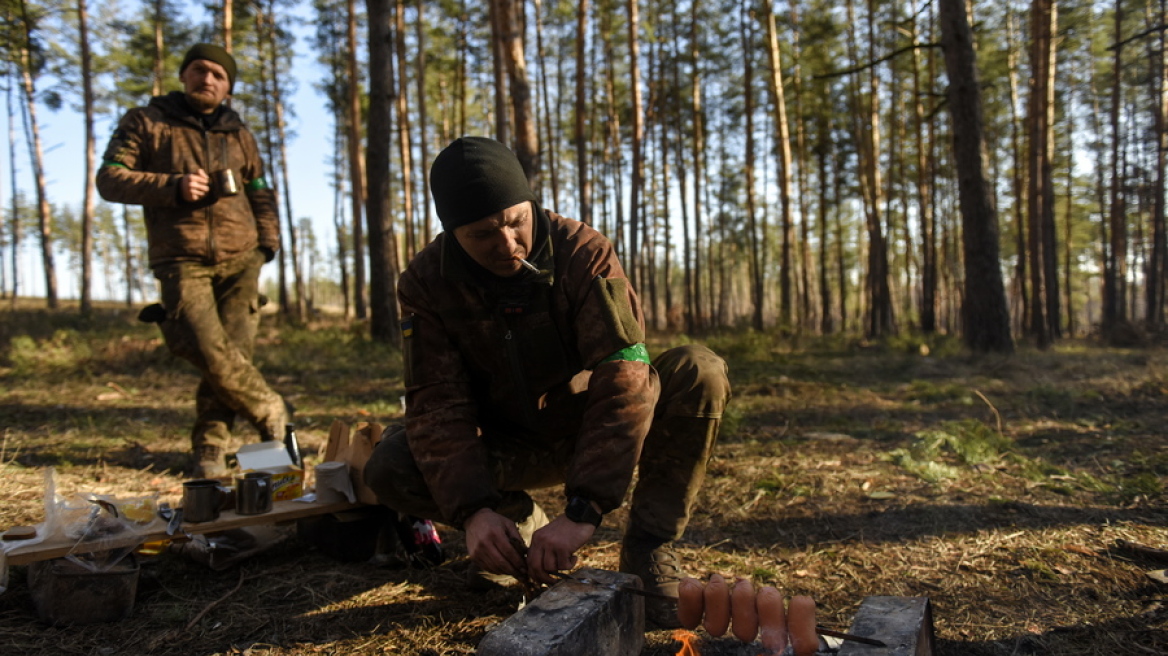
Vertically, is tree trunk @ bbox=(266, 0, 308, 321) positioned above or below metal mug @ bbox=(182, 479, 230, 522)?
above

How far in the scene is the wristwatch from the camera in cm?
191

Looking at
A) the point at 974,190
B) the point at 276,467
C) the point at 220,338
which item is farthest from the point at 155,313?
the point at 974,190

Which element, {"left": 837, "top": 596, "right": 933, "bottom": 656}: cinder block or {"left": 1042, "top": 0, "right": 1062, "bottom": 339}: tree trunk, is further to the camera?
{"left": 1042, "top": 0, "right": 1062, "bottom": 339}: tree trunk

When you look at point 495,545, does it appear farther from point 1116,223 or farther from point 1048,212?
point 1116,223

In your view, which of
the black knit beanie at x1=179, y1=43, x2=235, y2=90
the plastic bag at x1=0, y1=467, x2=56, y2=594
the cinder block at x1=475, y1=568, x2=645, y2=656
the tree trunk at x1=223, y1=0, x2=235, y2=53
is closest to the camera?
the cinder block at x1=475, y1=568, x2=645, y2=656

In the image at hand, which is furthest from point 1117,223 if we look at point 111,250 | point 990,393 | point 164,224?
point 111,250

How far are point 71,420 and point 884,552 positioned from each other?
5.82 meters

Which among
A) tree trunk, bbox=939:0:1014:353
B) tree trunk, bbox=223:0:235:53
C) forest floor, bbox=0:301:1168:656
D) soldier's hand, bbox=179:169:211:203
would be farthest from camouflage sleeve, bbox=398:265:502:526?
tree trunk, bbox=223:0:235:53

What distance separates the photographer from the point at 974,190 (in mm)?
9062

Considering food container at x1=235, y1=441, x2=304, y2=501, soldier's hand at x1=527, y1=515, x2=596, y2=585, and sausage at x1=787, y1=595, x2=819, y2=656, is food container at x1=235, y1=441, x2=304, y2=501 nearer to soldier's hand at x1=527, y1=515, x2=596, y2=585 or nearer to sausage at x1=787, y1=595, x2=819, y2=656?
soldier's hand at x1=527, y1=515, x2=596, y2=585

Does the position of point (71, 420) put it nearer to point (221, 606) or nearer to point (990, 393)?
point (221, 606)

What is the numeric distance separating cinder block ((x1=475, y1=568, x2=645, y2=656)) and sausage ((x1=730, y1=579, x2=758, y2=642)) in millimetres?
279

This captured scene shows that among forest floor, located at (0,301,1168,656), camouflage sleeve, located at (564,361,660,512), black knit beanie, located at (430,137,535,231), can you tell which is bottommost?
forest floor, located at (0,301,1168,656)

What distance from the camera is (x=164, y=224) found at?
380cm
